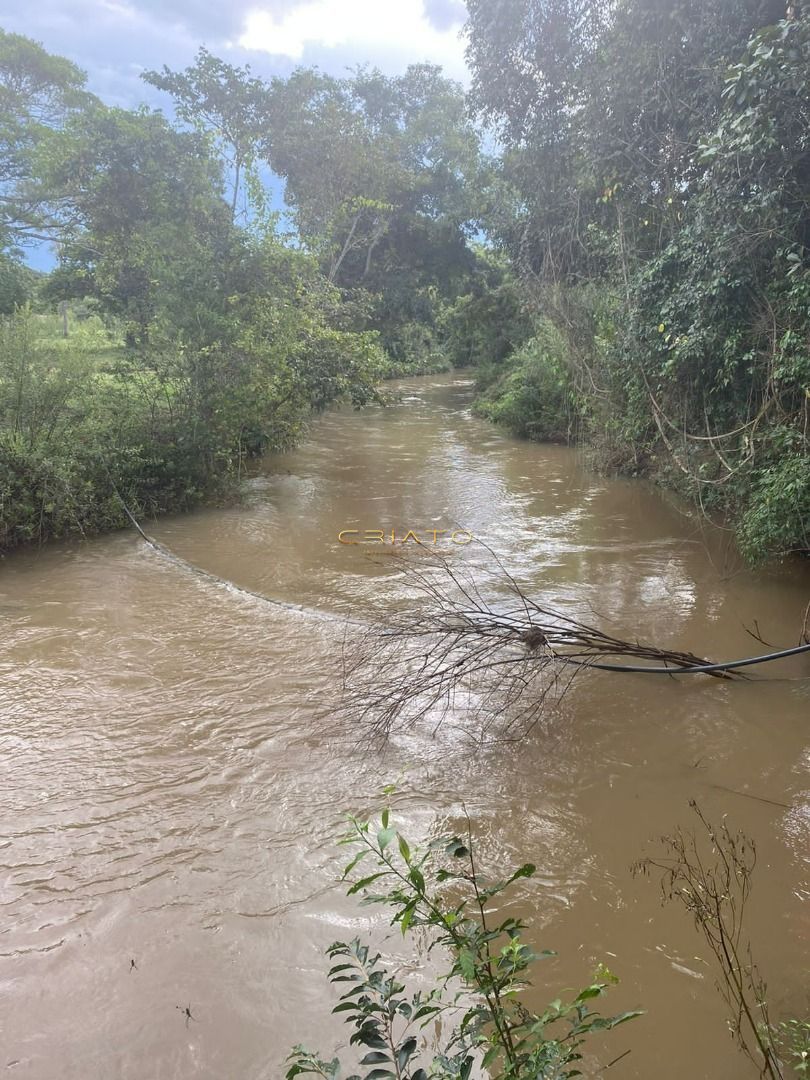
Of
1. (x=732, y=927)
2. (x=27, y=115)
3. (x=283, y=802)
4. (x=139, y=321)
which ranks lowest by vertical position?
(x=283, y=802)

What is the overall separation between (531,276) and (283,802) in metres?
10.3

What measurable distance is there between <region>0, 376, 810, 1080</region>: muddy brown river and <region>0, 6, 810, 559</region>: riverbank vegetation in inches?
68.9

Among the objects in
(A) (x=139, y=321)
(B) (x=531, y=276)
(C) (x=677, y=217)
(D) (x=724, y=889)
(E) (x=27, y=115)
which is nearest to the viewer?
(D) (x=724, y=889)

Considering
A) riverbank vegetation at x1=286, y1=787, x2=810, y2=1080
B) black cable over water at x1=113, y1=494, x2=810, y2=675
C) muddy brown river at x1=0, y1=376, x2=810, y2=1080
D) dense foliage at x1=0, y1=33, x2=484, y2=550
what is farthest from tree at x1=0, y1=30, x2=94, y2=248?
riverbank vegetation at x1=286, y1=787, x2=810, y2=1080

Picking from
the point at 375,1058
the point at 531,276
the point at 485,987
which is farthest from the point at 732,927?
the point at 531,276

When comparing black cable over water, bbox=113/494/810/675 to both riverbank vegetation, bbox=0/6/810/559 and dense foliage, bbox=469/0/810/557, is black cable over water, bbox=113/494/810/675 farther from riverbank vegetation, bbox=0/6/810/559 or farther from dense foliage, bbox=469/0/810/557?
dense foliage, bbox=469/0/810/557

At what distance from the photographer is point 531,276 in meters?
11.8

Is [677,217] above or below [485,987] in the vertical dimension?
above

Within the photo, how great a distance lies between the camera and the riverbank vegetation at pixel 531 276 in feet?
20.9

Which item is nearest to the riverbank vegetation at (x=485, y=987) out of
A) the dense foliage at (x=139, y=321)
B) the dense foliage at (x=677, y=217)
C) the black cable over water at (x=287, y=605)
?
the black cable over water at (x=287, y=605)

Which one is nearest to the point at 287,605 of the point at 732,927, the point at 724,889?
the point at 724,889

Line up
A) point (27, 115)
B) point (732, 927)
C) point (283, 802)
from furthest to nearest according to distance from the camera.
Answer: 1. point (27, 115)
2. point (283, 802)
3. point (732, 927)

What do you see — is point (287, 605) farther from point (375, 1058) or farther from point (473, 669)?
point (375, 1058)

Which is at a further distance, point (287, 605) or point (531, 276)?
point (531, 276)
